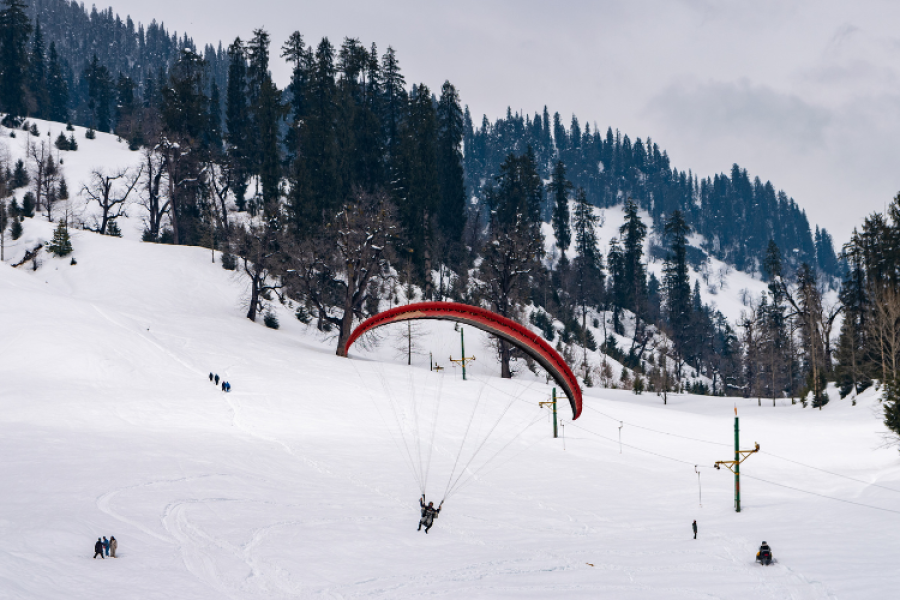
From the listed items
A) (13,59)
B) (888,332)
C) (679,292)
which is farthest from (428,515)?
(13,59)

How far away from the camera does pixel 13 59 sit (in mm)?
81562

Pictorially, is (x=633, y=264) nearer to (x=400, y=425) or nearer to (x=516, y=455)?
(x=516, y=455)

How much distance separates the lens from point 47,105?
10219cm

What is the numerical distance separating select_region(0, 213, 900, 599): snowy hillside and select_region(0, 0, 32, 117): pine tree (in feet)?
201

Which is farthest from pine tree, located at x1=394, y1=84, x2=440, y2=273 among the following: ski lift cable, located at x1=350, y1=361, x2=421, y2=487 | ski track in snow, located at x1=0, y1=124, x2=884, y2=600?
ski lift cable, located at x1=350, y1=361, x2=421, y2=487

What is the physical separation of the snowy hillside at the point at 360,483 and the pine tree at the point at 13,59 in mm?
61158

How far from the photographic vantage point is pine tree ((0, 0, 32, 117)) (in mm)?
81000

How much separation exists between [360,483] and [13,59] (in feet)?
304

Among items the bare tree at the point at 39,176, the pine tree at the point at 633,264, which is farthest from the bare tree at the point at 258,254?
the pine tree at the point at 633,264

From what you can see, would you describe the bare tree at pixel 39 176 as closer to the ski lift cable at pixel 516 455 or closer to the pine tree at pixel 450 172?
the pine tree at pixel 450 172

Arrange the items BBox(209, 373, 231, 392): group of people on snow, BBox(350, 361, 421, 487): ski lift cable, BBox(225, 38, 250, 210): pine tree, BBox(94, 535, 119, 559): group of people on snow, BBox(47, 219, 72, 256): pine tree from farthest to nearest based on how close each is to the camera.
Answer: BBox(225, 38, 250, 210): pine tree → BBox(47, 219, 72, 256): pine tree → BBox(209, 373, 231, 392): group of people on snow → BBox(350, 361, 421, 487): ski lift cable → BBox(94, 535, 119, 559): group of people on snow

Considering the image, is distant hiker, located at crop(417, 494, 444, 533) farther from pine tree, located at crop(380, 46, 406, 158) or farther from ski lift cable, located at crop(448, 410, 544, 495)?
pine tree, located at crop(380, 46, 406, 158)

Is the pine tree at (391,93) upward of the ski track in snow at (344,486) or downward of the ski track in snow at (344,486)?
upward

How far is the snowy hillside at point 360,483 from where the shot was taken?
41.0 feet
